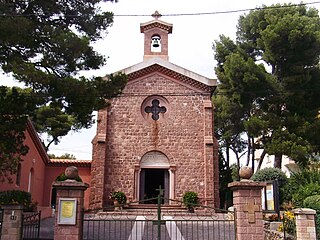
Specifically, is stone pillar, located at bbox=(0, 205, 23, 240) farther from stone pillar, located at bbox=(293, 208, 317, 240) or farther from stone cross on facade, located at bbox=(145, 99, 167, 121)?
stone cross on facade, located at bbox=(145, 99, 167, 121)

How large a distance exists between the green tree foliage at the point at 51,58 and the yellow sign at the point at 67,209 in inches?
131

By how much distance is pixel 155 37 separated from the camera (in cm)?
2414

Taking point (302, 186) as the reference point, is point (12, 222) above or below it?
below

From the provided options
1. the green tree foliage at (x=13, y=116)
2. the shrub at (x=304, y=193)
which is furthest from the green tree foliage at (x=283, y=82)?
the green tree foliage at (x=13, y=116)

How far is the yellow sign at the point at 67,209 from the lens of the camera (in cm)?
891

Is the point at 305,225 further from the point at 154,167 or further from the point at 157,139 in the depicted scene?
the point at 157,139

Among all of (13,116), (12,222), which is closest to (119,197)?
(13,116)

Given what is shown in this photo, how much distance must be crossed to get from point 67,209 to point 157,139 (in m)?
13.2

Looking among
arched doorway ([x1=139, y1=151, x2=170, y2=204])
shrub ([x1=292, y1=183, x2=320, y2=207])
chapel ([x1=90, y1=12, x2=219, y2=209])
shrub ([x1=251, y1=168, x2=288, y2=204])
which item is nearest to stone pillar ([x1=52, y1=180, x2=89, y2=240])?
shrub ([x1=292, y1=183, x2=320, y2=207])

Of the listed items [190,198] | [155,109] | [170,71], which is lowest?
[190,198]

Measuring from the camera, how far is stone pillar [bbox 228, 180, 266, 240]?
894 centimetres

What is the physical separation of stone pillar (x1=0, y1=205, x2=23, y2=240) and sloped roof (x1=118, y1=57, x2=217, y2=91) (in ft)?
46.7

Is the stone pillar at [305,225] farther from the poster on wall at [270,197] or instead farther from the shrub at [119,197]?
the shrub at [119,197]

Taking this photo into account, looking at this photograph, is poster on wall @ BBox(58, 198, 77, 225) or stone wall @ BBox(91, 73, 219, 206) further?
stone wall @ BBox(91, 73, 219, 206)
